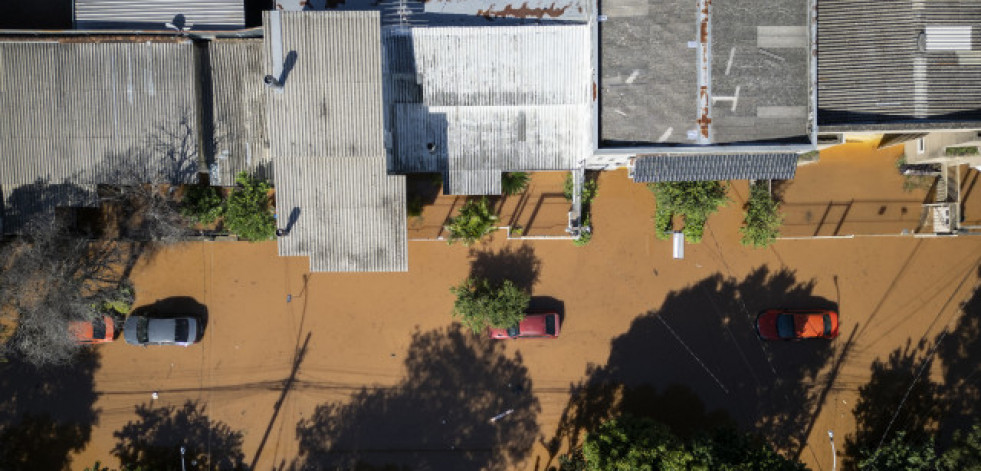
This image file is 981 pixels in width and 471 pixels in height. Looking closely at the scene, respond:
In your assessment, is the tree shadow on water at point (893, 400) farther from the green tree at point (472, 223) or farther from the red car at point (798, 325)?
the green tree at point (472, 223)

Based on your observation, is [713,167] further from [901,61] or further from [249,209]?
[249,209]

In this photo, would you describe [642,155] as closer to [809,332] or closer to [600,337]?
[600,337]

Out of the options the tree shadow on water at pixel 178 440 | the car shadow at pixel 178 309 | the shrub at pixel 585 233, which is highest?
the shrub at pixel 585 233

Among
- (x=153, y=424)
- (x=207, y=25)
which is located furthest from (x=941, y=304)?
(x=153, y=424)

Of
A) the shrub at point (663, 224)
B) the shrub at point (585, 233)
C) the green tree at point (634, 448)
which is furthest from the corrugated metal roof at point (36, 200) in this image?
the shrub at point (663, 224)

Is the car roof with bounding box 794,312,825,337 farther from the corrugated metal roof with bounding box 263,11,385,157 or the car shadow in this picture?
the car shadow

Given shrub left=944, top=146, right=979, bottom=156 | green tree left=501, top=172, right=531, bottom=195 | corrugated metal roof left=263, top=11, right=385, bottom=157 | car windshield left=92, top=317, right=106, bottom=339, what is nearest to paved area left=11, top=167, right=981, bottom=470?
car windshield left=92, top=317, right=106, bottom=339
